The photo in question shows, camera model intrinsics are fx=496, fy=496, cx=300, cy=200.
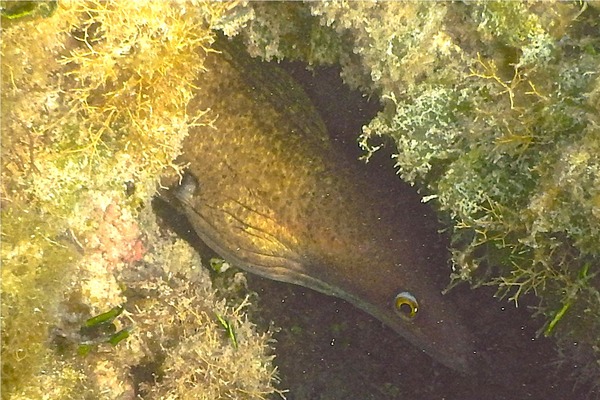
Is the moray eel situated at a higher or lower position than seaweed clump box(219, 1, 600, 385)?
lower

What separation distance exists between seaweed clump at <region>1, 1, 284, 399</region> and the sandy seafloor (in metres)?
0.82

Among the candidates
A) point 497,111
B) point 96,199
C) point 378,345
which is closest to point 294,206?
point 96,199

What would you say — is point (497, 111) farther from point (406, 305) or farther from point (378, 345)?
point (378, 345)

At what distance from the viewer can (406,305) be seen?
2.93 m

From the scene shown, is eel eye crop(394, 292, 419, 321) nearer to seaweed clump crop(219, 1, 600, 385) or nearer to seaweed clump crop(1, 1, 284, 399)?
seaweed clump crop(219, 1, 600, 385)

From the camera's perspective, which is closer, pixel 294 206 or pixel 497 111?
pixel 497 111

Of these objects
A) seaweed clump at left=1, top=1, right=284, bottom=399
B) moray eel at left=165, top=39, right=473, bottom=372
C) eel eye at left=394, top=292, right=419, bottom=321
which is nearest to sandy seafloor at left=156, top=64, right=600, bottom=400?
moray eel at left=165, top=39, right=473, bottom=372

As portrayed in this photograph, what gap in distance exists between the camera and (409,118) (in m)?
2.40

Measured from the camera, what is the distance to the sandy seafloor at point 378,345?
3.07 metres

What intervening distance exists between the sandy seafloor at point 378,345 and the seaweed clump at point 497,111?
39 centimetres

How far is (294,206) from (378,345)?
142 centimetres

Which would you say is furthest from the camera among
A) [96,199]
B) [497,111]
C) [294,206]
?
[294,206]

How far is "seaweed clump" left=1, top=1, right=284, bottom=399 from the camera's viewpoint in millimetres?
2109

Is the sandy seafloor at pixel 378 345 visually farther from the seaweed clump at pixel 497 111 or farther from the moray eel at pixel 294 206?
the seaweed clump at pixel 497 111
